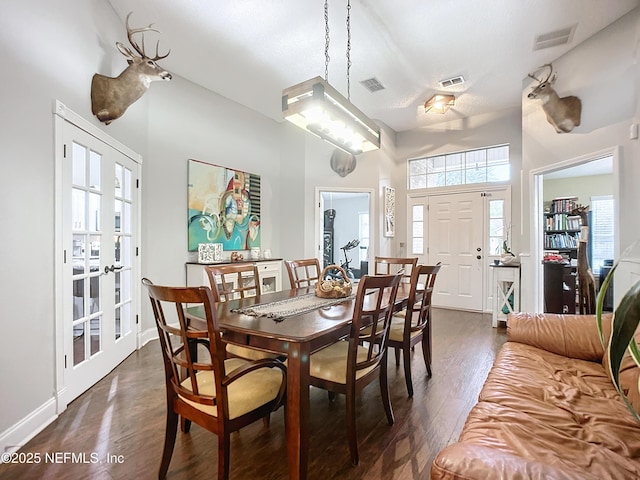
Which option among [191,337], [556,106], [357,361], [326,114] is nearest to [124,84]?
[326,114]

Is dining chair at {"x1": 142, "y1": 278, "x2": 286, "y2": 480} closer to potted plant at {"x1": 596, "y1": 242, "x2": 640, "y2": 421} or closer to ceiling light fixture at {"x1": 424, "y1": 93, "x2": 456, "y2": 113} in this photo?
potted plant at {"x1": 596, "y1": 242, "x2": 640, "y2": 421}

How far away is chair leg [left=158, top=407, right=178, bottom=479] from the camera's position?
1.58 meters

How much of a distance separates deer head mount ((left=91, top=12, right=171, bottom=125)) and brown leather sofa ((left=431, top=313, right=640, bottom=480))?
10.5 feet

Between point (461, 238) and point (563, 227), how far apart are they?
252 cm

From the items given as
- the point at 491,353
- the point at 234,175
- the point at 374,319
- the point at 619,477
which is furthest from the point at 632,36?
the point at 234,175

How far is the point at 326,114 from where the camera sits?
2256 millimetres

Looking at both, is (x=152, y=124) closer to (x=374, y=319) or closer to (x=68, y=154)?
(x=68, y=154)

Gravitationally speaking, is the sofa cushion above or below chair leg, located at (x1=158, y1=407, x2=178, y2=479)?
above

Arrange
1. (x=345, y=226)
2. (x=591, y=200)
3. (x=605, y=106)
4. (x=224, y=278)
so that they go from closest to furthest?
1. (x=224, y=278)
2. (x=605, y=106)
3. (x=591, y=200)
4. (x=345, y=226)

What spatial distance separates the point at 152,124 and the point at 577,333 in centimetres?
428

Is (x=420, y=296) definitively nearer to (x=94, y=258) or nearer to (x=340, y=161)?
(x=94, y=258)

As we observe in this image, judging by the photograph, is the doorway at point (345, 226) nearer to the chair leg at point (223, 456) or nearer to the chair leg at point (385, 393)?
the chair leg at point (385, 393)

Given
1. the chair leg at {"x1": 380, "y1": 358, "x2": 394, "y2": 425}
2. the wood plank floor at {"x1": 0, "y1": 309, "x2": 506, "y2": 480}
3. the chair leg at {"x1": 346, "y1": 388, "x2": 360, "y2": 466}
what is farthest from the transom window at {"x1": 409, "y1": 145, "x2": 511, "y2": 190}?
the chair leg at {"x1": 346, "y1": 388, "x2": 360, "y2": 466}

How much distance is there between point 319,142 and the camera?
210 inches
